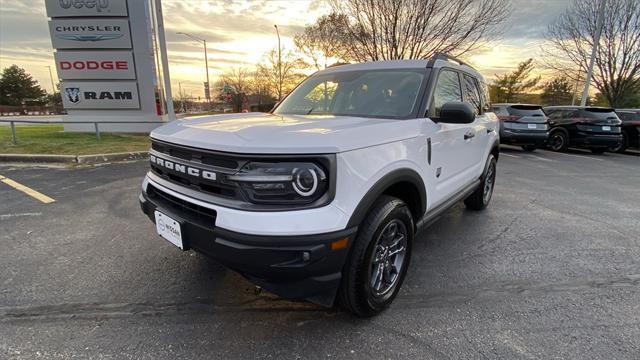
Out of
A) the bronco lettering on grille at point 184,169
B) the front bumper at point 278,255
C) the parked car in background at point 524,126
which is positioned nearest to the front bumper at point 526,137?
the parked car in background at point 524,126

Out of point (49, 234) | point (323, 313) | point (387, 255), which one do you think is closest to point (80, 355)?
point (323, 313)

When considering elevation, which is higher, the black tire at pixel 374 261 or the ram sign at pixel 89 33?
the ram sign at pixel 89 33

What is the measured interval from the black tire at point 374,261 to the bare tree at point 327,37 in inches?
718

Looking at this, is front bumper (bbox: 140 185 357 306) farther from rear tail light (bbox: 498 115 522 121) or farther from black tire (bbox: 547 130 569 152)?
black tire (bbox: 547 130 569 152)

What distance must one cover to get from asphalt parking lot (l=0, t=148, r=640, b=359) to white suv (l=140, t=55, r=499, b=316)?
0.37 m

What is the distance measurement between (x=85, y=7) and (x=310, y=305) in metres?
14.0

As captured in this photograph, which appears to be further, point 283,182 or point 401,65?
point 401,65

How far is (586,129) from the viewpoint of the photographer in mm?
11852

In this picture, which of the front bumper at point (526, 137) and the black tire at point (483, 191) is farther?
the front bumper at point (526, 137)

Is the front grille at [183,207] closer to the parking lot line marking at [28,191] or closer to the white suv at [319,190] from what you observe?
the white suv at [319,190]

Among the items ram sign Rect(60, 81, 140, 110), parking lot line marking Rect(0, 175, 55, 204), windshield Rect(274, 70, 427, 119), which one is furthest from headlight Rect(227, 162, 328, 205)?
ram sign Rect(60, 81, 140, 110)

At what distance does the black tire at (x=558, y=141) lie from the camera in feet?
40.5

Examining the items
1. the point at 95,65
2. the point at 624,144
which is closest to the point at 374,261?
the point at 95,65

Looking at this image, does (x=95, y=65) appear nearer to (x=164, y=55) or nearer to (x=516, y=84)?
(x=164, y=55)
